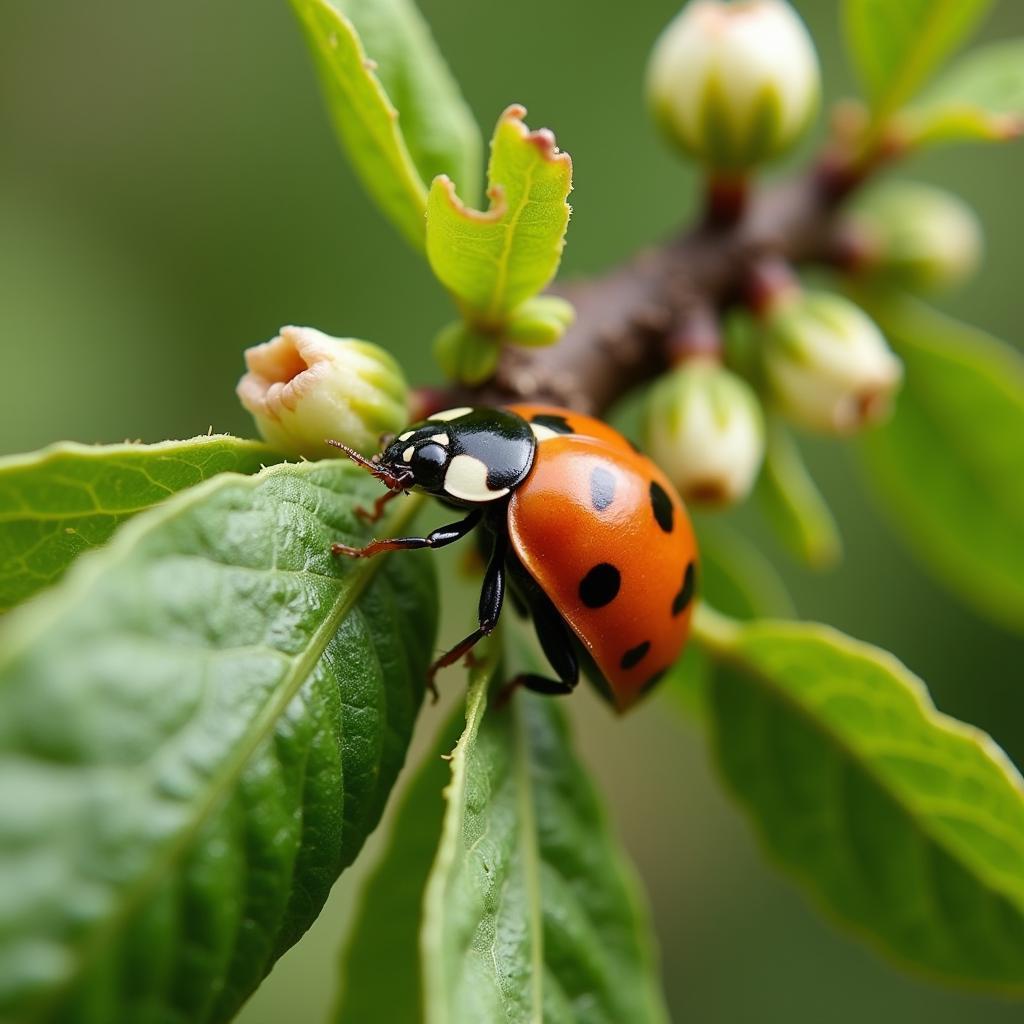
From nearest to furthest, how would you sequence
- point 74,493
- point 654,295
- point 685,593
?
point 74,493
point 685,593
point 654,295

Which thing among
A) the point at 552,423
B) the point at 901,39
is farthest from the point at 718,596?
the point at 901,39

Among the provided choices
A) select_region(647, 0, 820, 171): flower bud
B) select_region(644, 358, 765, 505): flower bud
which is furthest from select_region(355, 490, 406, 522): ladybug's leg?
select_region(647, 0, 820, 171): flower bud

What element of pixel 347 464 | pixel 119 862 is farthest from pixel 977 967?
pixel 119 862

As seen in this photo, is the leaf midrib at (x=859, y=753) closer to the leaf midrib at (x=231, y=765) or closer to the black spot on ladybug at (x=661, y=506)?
the black spot on ladybug at (x=661, y=506)

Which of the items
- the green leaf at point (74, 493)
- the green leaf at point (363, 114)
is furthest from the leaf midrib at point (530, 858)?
the green leaf at point (363, 114)

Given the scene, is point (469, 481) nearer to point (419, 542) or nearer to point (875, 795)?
point (419, 542)

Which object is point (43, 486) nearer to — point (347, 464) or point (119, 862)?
point (347, 464)
